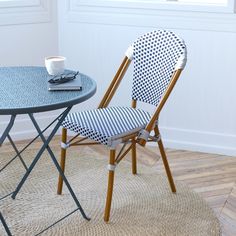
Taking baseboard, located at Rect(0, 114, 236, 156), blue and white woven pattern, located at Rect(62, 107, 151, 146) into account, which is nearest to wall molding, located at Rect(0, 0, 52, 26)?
baseboard, located at Rect(0, 114, 236, 156)

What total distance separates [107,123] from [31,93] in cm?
48

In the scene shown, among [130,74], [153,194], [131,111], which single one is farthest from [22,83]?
[130,74]

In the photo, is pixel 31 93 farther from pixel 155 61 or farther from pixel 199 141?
pixel 199 141

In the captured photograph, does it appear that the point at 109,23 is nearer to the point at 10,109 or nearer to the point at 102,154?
the point at 102,154

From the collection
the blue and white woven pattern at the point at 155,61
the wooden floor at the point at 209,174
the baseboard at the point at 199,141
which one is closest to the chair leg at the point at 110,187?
the blue and white woven pattern at the point at 155,61

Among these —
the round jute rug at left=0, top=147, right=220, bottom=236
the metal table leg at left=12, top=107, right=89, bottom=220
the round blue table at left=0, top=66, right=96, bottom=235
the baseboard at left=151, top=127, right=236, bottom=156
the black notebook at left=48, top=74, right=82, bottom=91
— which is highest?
the black notebook at left=48, top=74, right=82, bottom=91

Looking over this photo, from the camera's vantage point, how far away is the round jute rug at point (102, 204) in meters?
2.86

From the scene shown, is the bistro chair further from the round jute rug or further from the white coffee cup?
the white coffee cup

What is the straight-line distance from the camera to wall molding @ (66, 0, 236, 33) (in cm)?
362

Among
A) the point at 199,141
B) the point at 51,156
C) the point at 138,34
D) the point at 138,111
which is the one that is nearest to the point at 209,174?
the point at 199,141

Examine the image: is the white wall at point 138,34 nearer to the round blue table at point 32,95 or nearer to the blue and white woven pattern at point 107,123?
the blue and white woven pattern at point 107,123

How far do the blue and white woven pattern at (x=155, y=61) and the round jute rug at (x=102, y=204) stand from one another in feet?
1.83

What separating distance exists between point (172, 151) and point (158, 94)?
0.91 metres

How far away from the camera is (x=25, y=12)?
3.88 meters
